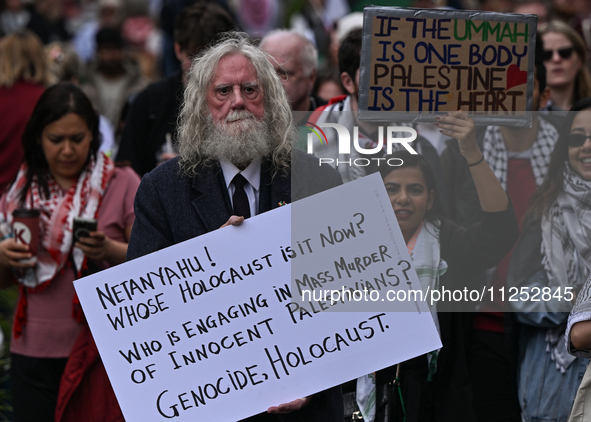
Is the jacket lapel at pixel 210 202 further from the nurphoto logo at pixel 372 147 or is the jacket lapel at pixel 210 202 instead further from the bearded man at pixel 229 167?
the nurphoto logo at pixel 372 147

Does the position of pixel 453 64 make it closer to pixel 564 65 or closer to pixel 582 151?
pixel 582 151

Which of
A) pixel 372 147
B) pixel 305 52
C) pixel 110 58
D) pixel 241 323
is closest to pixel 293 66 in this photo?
pixel 305 52

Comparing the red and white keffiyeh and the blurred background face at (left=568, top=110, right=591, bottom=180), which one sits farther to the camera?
the red and white keffiyeh

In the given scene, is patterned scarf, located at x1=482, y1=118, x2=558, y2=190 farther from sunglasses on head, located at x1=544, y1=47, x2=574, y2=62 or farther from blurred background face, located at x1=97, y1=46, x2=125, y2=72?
blurred background face, located at x1=97, y1=46, x2=125, y2=72

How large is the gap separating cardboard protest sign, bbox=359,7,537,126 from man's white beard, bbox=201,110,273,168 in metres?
0.47

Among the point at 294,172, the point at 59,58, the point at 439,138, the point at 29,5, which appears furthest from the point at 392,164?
the point at 29,5

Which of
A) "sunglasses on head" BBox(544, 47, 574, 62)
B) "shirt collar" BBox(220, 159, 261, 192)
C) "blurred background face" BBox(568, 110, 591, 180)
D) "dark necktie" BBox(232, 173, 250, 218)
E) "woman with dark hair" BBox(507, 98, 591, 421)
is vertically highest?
"sunglasses on head" BBox(544, 47, 574, 62)

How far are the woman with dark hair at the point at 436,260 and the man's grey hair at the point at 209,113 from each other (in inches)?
18.7

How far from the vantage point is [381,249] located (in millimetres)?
2701

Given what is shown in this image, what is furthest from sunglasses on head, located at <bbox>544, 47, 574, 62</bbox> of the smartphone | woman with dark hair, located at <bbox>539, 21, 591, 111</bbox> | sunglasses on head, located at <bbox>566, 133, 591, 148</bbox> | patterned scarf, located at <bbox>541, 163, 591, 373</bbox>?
the smartphone

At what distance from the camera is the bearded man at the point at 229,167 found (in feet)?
9.21

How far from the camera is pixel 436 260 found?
3.12 meters

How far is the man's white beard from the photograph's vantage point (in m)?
2.84

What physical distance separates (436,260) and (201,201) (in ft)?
3.35
